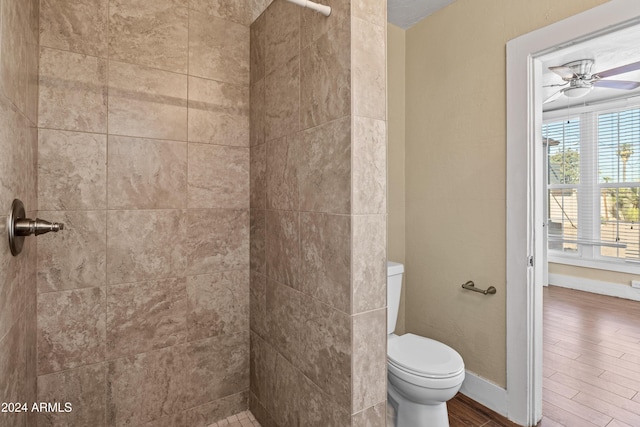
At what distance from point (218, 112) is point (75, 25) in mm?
673

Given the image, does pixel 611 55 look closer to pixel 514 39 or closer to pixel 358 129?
pixel 514 39

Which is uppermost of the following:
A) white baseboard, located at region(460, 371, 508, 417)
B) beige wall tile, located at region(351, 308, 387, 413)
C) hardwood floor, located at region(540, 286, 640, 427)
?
beige wall tile, located at region(351, 308, 387, 413)

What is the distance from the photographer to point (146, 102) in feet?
5.18

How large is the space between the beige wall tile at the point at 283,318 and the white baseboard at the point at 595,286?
4.81 metres

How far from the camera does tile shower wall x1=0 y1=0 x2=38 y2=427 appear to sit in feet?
2.83

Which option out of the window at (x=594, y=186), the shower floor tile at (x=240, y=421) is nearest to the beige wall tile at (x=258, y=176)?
the shower floor tile at (x=240, y=421)

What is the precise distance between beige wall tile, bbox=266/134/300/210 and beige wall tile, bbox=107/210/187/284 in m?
0.48

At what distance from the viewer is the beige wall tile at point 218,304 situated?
5.67 ft

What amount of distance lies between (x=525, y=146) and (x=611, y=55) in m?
2.19

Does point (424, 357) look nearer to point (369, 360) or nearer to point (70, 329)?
point (369, 360)

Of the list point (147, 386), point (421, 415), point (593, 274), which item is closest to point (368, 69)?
point (421, 415)

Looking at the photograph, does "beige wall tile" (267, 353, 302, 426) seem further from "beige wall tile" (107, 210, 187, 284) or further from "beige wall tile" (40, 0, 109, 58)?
"beige wall tile" (40, 0, 109, 58)

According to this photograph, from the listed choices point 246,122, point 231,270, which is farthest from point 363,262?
point 246,122

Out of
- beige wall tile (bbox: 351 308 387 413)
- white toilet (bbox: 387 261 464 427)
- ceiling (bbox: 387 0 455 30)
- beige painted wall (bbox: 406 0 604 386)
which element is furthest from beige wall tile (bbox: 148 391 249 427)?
ceiling (bbox: 387 0 455 30)
